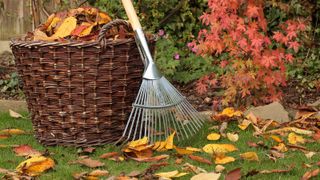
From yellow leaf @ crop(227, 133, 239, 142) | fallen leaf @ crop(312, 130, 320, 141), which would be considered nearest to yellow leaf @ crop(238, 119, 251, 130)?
yellow leaf @ crop(227, 133, 239, 142)

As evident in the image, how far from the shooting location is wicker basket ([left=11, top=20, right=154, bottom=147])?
3.62 metres

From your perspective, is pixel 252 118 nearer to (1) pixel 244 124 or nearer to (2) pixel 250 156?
(1) pixel 244 124

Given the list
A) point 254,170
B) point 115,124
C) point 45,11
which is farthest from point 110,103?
point 45,11

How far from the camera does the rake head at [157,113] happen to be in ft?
12.1

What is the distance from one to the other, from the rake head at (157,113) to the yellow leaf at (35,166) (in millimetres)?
564

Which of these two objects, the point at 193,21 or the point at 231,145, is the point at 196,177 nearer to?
the point at 231,145

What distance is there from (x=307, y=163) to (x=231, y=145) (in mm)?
474

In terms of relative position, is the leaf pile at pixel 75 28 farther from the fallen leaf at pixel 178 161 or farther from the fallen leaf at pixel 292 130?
the fallen leaf at pixel 292 130

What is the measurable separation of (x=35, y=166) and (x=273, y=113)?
177 centimetres

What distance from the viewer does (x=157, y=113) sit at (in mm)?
3689

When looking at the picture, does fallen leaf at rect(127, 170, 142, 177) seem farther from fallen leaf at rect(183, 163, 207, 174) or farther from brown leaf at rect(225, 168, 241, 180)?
brown leaf at rect(225, 168, 241, 180)

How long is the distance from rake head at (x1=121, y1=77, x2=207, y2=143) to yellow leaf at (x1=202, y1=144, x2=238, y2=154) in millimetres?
190

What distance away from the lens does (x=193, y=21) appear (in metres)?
6.24

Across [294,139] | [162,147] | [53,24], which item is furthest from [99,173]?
[294,139]
